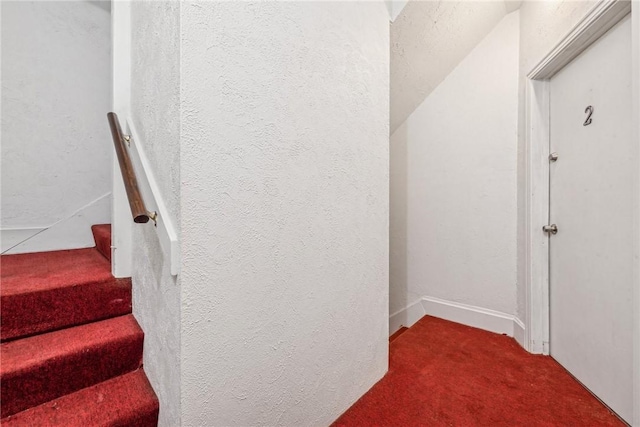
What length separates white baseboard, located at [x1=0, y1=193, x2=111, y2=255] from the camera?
6.65 feet

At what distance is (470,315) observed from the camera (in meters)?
2.38

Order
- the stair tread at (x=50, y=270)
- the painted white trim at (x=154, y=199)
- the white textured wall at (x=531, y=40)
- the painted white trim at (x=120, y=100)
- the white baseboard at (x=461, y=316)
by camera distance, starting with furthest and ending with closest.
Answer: the white baseboard at (x=461, y=316)
the white textured wall at (x=531, y=40)
the painted white trim at (x=120, y=100)
the stair tread at (x=50, y=270)
the painted white trim at (x=154, y=199)

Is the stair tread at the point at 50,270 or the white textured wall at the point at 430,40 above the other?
the white textured wall at the point at 430,40

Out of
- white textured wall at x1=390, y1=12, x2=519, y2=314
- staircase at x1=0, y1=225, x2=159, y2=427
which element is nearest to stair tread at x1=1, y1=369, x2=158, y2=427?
staircase at x1=0, y1=225, x2=159, y2=427

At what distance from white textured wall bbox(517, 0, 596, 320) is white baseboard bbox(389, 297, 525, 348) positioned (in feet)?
0.44

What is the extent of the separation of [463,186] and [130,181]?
7.87 ft

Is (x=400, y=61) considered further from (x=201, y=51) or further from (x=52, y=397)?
(x=52, y=397)

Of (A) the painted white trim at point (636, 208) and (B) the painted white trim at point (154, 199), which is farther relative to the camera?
(A) the painted white trim at point (636, 208)

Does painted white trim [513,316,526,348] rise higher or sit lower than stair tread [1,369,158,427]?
lower

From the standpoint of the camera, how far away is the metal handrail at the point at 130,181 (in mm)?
898

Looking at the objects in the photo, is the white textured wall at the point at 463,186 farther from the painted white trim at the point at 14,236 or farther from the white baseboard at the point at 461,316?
the painted white trim at the point at 14,236

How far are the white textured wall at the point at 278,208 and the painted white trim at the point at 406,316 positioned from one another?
125cm

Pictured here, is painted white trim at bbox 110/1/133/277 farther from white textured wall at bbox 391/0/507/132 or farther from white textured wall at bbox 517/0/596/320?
white textured wall at bbox 517/0/596/320

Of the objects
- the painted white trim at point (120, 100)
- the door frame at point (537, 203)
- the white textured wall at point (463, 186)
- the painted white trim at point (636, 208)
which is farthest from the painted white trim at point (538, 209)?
the painted white trim at point (120, 100)
